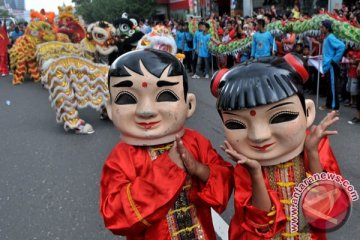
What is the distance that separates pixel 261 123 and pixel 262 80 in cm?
18

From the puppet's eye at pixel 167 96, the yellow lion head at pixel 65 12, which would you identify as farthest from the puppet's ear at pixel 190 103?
the yellow lion head at pixel 65 12

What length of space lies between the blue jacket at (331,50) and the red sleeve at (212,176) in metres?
5.09

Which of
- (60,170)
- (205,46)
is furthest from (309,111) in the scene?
(205,46)

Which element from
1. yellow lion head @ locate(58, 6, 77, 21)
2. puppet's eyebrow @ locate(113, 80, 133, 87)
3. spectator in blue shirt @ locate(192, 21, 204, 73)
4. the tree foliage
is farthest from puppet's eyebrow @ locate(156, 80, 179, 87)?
the tree foliage

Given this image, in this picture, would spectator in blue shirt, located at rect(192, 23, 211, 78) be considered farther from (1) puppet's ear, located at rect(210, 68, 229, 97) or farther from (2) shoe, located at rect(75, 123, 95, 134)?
(1) puppet's ear, located at rect(210, 68, 229, 97)

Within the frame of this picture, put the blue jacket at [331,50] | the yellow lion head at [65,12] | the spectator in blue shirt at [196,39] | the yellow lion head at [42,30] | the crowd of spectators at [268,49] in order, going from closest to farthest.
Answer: the blue jacket at [331,50], the crowd of spectators at [268,49], the spectator in blue shirt at [196,39], the yellow lion head at [42,30], the yellow lion head at [65,12]

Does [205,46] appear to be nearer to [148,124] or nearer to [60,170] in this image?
[60,170]

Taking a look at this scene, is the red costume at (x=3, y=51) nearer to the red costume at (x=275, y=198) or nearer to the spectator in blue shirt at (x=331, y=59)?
the spectator in blue shirt at (x=331, y=59)

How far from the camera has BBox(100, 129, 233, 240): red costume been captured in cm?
175

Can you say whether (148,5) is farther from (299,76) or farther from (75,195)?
(299,76)

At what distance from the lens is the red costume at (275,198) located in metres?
1.75

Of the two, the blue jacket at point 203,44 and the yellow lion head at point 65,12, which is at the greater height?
the yellow lion head at point 65,12

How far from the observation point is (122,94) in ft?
6.23

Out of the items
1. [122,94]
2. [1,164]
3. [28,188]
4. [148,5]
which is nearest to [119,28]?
[1,164]
